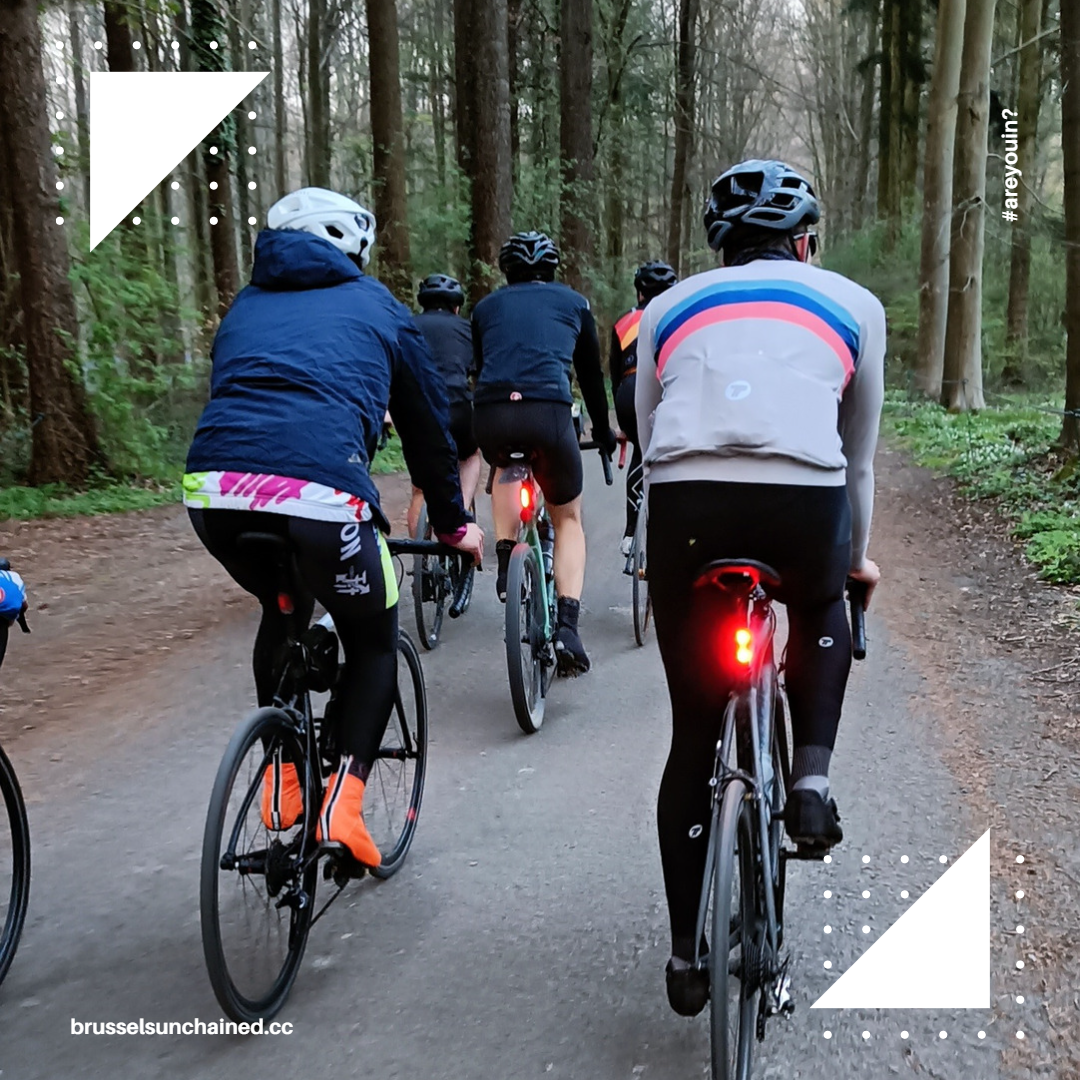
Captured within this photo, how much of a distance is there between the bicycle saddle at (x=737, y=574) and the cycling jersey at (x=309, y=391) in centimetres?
111

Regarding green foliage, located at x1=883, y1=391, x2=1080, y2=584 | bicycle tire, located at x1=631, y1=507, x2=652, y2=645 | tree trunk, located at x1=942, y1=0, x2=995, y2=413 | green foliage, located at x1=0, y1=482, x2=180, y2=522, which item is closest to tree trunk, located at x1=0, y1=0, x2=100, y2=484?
green foliage, located at x1=0, y1=482, x2=180, y2=522

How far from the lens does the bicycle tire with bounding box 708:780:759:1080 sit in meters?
2.49

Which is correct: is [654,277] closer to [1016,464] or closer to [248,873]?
[248,873]

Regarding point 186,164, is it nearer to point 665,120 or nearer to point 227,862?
point 665,120

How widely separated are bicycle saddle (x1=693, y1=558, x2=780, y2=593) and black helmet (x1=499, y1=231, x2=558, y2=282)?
3878 mm

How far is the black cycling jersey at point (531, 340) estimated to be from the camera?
595cm

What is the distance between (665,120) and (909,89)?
702 cm

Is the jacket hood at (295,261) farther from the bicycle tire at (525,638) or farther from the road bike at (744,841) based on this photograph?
the bicycle tire at (525,638)

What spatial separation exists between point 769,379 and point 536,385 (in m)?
3.33

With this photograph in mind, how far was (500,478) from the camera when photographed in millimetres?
6137

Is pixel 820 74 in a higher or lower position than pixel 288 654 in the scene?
higher

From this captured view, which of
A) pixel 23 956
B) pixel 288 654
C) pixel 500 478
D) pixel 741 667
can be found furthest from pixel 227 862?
pixel 500 478

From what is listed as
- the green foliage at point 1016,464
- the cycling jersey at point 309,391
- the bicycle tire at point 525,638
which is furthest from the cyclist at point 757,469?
the green foliage at point 1016,464

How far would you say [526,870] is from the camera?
13.8 ft
